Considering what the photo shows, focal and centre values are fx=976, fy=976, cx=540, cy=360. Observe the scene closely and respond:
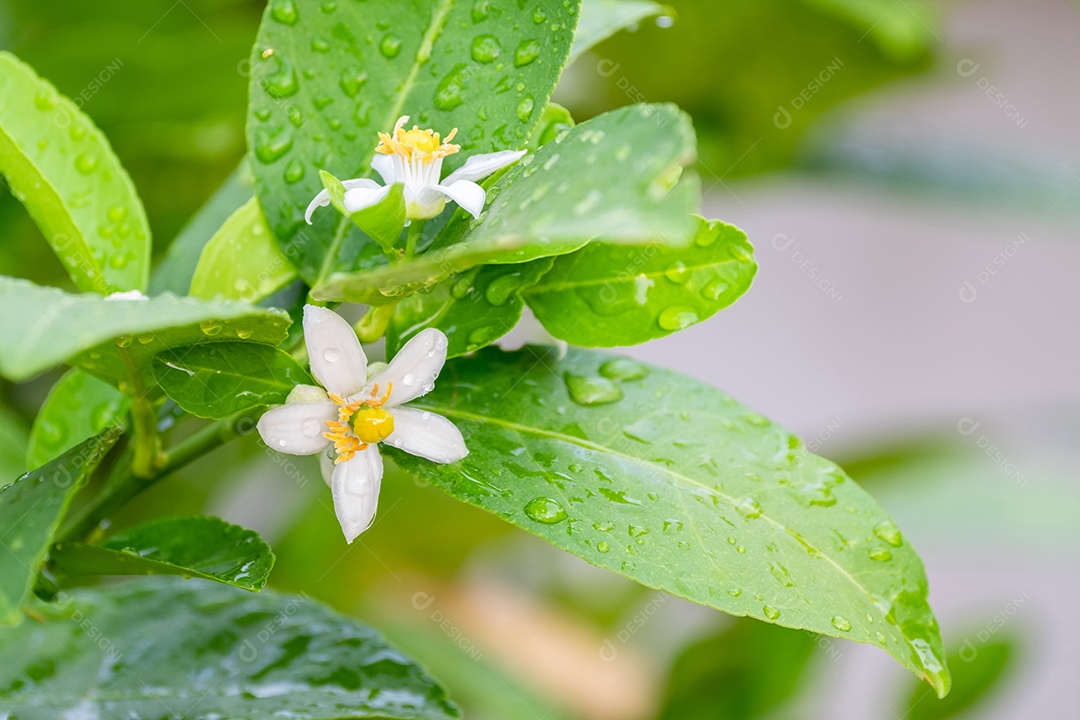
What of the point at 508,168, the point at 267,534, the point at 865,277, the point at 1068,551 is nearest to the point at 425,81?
the point at 508,168

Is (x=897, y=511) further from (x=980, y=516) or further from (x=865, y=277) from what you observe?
(x=865, y=277)

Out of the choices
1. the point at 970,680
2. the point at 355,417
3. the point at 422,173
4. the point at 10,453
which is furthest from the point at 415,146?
the point at 970,680

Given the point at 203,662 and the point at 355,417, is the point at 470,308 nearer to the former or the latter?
the point at 355,417

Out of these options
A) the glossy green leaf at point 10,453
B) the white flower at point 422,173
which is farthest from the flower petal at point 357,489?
the glossy green leaf at point 10,453

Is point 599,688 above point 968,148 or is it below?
below

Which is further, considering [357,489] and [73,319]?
[357,489]

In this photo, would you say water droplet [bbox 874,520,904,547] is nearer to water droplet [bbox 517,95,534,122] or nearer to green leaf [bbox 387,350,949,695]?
green leaf [bbox 387,350,949,695]
